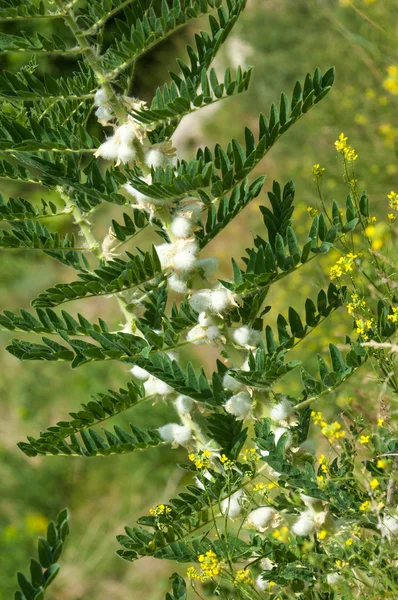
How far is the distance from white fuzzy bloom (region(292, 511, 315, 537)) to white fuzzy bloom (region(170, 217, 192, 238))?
458 millimetres

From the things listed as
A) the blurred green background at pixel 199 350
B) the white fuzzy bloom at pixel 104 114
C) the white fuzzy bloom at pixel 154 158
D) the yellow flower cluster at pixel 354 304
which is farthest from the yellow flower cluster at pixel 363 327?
the blurred green background at pixel 199 350

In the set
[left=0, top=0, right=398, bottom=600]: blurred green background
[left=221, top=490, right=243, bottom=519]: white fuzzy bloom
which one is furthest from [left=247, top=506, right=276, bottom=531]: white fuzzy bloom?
[left=0, top=0, right=398, bottom=600]: blurred green background

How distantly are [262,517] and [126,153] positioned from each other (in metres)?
0.60

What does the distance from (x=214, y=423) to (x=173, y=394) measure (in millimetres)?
122

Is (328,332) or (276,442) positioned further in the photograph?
(328,332)

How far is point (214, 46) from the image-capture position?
1152 millimetres

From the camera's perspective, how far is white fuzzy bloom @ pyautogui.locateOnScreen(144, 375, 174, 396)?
1223 millimetres

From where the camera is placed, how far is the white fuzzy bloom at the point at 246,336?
1125 millimetres

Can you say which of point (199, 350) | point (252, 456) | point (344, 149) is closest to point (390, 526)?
point (252, 456)

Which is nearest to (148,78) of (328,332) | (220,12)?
(328,332)

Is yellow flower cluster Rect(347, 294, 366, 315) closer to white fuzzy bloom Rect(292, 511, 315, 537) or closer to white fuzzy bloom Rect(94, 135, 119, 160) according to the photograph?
white fuzzy bloom Rect(292, 511, 315, 537)

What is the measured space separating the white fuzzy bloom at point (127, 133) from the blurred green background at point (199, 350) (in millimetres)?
1279

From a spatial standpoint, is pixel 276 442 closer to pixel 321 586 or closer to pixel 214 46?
pixel 321 586

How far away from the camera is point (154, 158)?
3.65 ft
